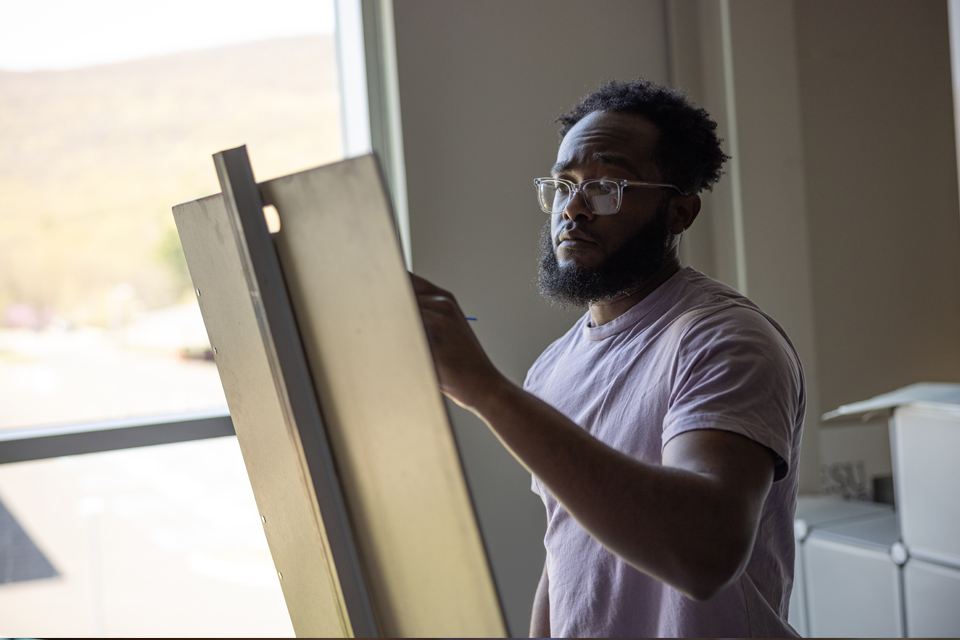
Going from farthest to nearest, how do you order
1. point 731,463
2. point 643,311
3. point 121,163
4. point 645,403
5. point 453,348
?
point 121,163 < point 643,311 < point 645,403 < point 731,463 < point 453,348

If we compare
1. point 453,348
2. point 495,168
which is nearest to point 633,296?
point 453,348

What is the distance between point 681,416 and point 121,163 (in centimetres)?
166

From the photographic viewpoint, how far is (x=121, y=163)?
1891 millimetres

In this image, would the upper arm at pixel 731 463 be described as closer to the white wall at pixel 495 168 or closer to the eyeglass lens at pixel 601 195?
the eyeglass lens at pixel 601 195

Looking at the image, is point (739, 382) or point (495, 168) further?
point (495, 168)

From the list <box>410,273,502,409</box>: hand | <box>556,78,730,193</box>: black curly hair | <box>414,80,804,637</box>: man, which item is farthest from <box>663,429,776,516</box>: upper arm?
<box>556,78,730,193</box>: black curly hair

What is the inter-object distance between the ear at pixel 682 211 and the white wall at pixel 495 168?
2.68ft

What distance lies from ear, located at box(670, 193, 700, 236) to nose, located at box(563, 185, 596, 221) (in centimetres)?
15

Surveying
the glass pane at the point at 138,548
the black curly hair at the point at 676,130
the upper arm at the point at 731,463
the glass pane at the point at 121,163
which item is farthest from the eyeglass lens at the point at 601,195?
the glass pane at the point at 138,548

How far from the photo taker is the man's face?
42.5 inches

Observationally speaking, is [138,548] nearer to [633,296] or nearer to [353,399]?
[633,296]

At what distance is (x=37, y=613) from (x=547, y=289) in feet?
5.74

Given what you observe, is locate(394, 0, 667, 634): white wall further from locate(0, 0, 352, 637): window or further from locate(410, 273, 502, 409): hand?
locate(410, 273, 502, 409): hand

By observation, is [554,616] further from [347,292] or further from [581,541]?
[347,292]
